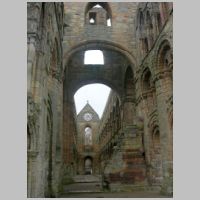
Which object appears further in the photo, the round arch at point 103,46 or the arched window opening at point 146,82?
the round arch at point 103,46

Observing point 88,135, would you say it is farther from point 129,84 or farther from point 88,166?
point 129,84

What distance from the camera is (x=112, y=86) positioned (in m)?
20.9

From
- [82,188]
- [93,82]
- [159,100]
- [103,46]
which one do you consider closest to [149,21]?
[103,46]

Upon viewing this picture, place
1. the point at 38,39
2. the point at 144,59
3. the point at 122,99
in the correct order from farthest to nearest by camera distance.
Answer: the point at 122,99 → the point at 144,59 → the point at 38,39

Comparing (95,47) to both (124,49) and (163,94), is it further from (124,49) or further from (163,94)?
(163,94)

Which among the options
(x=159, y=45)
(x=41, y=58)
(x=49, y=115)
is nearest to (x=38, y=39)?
(x=41, y=58)

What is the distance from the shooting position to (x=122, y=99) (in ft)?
66.6

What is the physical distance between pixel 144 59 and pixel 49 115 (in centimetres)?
582

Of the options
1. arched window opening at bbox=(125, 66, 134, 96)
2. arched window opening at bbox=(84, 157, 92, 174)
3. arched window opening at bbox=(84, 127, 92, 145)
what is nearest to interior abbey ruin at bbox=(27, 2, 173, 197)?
arched window opening at bbox=(125, 66, 134, 96)

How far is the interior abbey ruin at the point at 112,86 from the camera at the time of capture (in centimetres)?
762

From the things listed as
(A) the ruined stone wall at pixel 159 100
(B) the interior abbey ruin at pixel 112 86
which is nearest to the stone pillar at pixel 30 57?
(B) the interior abbey ruin at pixel 112 86

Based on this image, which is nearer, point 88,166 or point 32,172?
point 32,172

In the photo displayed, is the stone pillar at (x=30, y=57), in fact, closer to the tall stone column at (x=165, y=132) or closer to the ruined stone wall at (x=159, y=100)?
the ruined stone wall at (x=159, y=100)

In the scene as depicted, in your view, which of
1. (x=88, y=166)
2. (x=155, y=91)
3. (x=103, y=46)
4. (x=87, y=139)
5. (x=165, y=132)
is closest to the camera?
(x=165, y=132)
